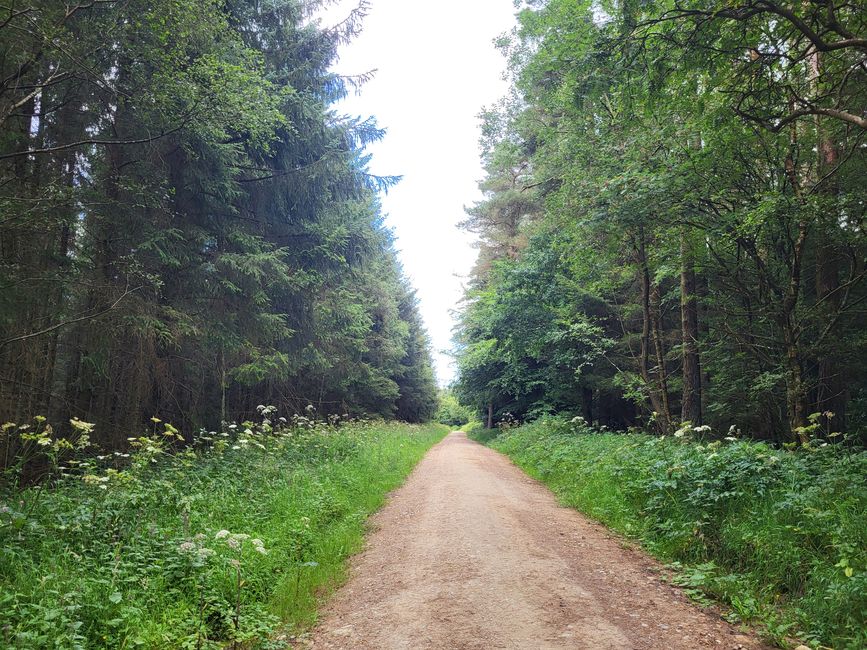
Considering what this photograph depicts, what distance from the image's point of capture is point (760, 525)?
4.39 meters

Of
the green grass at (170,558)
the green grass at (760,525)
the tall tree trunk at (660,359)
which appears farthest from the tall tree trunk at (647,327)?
the green grass at (170,558)

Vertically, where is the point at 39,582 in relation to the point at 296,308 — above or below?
below

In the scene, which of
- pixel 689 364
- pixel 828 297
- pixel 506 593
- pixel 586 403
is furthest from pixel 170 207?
pixel 586 403

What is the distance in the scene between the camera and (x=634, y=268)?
11656 mm

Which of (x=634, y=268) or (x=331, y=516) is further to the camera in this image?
(x=634, y=268)

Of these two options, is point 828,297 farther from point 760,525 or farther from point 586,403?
point 586,403

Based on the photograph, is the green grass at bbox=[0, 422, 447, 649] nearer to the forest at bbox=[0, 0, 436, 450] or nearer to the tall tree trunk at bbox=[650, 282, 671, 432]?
the forest at bbox=[0, 0, 436, 450]

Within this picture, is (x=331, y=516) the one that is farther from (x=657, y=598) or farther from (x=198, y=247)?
(x=198, y=247)

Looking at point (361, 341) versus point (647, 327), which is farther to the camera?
point (361, 341)

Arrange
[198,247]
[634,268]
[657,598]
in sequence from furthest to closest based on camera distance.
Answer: [634,268], [198,247], [657,598]

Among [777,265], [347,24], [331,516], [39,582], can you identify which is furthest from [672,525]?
[347,24]

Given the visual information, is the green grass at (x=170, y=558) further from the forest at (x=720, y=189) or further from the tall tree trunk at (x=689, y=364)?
the tall tree trunk at (x=689, y=364)

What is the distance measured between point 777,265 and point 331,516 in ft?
33.8

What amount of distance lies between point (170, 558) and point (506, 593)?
2766mm
